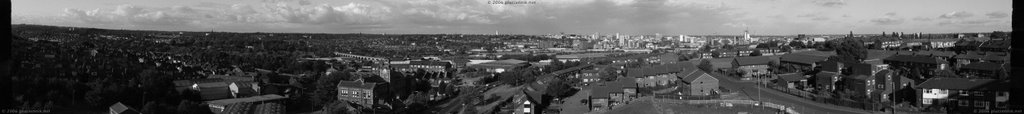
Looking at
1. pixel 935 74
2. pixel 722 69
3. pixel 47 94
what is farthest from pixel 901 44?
pixel 47 94

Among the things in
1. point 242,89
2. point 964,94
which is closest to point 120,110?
point 242,89

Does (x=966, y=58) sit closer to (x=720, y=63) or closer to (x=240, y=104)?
(x=720, y=63)

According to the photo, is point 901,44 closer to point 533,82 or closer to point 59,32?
point 533,82

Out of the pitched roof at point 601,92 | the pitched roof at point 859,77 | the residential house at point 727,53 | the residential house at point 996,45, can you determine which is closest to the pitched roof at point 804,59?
the residential house at point 996,45

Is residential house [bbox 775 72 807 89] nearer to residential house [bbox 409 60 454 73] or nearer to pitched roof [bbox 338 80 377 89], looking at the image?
pitched roof [bbox 338 80 377 89]

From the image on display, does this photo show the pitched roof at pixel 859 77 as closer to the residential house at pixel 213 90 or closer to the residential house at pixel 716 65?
the residential house at pixel 716 65

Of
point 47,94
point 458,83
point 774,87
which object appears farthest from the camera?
point 458,83

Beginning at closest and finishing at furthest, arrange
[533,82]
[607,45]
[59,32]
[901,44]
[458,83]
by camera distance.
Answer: [533,82]
[458,83]
[59,32]
[901,44]
[607,45]
